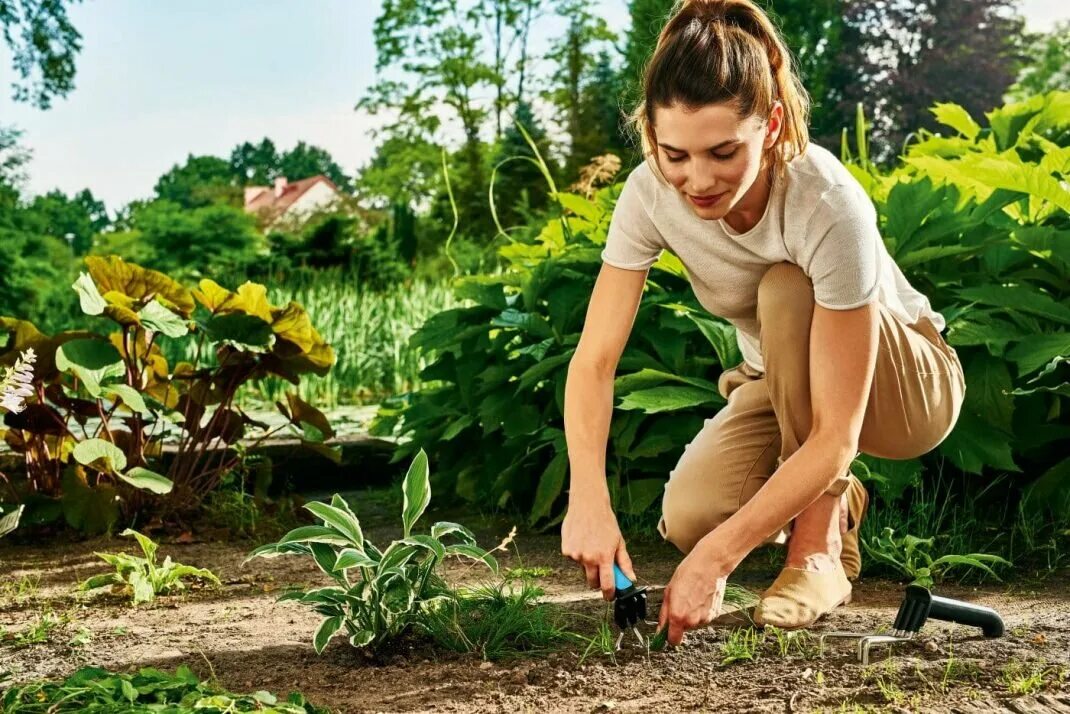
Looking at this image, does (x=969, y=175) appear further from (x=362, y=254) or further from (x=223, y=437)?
(x=362, y=254)

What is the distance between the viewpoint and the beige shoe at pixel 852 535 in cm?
266

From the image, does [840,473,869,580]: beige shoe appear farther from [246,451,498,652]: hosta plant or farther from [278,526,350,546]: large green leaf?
[278,526,350,546]: large green leaf

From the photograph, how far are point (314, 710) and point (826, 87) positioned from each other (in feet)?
73.2

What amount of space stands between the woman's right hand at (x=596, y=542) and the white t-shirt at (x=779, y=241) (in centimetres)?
51

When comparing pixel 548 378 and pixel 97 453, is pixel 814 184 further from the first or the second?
pixel 97 453

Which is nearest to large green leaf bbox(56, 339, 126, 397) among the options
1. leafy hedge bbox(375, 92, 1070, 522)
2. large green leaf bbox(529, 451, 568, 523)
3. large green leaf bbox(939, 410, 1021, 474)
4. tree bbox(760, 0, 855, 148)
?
leafy hedge bbox(375, 92, 1070, 522)

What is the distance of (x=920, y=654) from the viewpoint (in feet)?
6.80

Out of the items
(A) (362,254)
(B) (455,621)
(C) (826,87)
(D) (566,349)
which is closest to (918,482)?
(D) (566,349)

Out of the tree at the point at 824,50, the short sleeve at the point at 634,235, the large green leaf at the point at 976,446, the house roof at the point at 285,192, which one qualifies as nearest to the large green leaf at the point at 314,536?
the short sleeve at the point at 634,235

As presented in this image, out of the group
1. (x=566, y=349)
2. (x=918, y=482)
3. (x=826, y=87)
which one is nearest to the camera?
(x=918, y=482)

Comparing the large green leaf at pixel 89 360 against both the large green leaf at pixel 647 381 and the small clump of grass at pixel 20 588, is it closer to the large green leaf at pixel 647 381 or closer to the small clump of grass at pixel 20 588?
the small clump of grass at pixel 20 588

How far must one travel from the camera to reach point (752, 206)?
2156 mm

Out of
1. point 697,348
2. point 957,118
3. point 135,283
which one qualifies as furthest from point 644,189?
point 957,118

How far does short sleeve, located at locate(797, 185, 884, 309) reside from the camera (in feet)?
6.60
